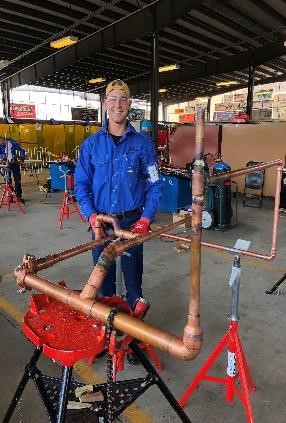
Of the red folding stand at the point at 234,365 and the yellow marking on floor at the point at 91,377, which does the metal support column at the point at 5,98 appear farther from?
the red folding stand at the point at 234,365

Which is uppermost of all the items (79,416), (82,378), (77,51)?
(77,51)

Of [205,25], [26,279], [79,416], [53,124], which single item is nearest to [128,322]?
[26,279]

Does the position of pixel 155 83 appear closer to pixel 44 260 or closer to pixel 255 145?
pixel 255 145

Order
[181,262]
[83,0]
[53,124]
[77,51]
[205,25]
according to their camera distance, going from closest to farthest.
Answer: [181,262] → [83,0] → [205,25] → [77,51] → [53,124]

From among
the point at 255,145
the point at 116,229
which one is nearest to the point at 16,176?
the point at 255,145

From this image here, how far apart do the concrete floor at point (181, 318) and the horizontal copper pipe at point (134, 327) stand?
1.60 meters

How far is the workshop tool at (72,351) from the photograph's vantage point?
1263 millimetres

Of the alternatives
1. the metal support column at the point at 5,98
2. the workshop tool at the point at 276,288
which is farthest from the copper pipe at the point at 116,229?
the metal support column at the point at 5,98

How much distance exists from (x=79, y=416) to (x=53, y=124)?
1965 centimetres

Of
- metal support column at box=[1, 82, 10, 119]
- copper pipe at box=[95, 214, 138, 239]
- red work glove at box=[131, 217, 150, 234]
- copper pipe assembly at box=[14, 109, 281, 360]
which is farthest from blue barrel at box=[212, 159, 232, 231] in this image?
metal support column at box=[1, 82, 10, 119]

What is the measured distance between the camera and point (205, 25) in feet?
38.8

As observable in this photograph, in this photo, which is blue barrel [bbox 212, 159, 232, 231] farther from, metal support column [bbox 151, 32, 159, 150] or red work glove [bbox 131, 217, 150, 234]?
red work glove [bbox 131, 217, 150, 234]

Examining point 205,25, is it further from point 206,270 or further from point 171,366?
point 171,366

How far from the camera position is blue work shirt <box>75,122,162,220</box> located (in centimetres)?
251
